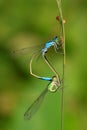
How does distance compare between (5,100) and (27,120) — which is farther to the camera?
(5,100)

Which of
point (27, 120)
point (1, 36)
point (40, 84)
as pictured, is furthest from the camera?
point (1, 36)

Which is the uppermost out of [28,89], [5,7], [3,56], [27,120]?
[5,7]

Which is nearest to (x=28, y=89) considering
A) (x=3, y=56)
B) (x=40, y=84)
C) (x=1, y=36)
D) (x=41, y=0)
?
(x=40, y=84)

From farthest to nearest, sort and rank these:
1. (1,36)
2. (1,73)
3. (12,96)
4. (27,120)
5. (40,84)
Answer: (1,36), (1,73), (12,96), (40,84), (27,120)

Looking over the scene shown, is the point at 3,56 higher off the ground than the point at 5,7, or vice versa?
the point at 5,7

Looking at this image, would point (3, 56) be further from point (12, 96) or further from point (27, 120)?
point (27, 120)

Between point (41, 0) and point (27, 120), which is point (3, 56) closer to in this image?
point (41, 0)

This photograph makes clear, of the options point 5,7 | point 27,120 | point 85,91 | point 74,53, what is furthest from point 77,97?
point 5,7
